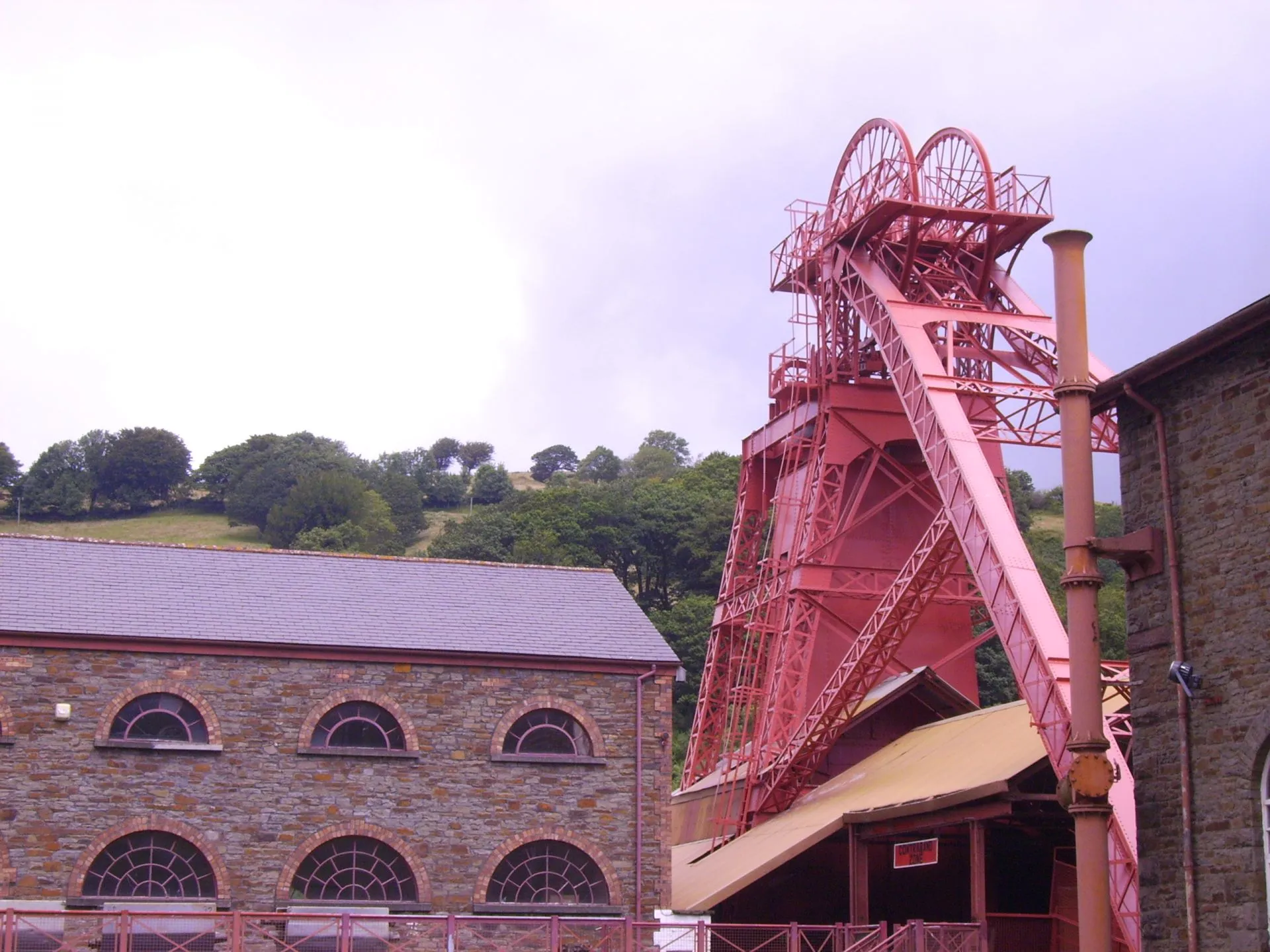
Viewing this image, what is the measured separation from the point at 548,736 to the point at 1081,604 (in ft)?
32.0

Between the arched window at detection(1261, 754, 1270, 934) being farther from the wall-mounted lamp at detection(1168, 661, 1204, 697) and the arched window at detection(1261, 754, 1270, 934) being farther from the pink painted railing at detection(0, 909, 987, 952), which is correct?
the pink painted railing at detection(0, 909, 987, 952)

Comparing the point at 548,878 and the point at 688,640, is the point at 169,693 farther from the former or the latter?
the point at 688,640

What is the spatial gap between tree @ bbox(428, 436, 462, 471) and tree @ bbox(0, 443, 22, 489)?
29295 millimetres

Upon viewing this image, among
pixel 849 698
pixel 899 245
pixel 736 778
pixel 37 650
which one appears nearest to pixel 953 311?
pixel 899 245

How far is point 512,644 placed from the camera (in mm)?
23078

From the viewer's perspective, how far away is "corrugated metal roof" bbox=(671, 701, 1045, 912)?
21125mm

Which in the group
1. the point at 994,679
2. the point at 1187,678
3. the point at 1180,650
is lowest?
the point at 1187,678

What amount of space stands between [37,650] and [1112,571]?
153 feet

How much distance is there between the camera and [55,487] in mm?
85375

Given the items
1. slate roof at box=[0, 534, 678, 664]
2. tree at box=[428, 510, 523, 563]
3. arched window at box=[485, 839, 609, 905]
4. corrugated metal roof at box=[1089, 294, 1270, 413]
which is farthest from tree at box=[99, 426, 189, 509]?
corrugated metal roof at box=[1089, 294, 1270, 413]

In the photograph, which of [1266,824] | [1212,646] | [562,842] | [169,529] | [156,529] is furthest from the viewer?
[169,529]

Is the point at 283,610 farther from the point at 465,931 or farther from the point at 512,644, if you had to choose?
the point at 465,931

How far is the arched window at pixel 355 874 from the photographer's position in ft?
70.7

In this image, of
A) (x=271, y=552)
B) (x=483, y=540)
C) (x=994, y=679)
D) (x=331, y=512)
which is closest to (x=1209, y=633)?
(x=271, y=552)
